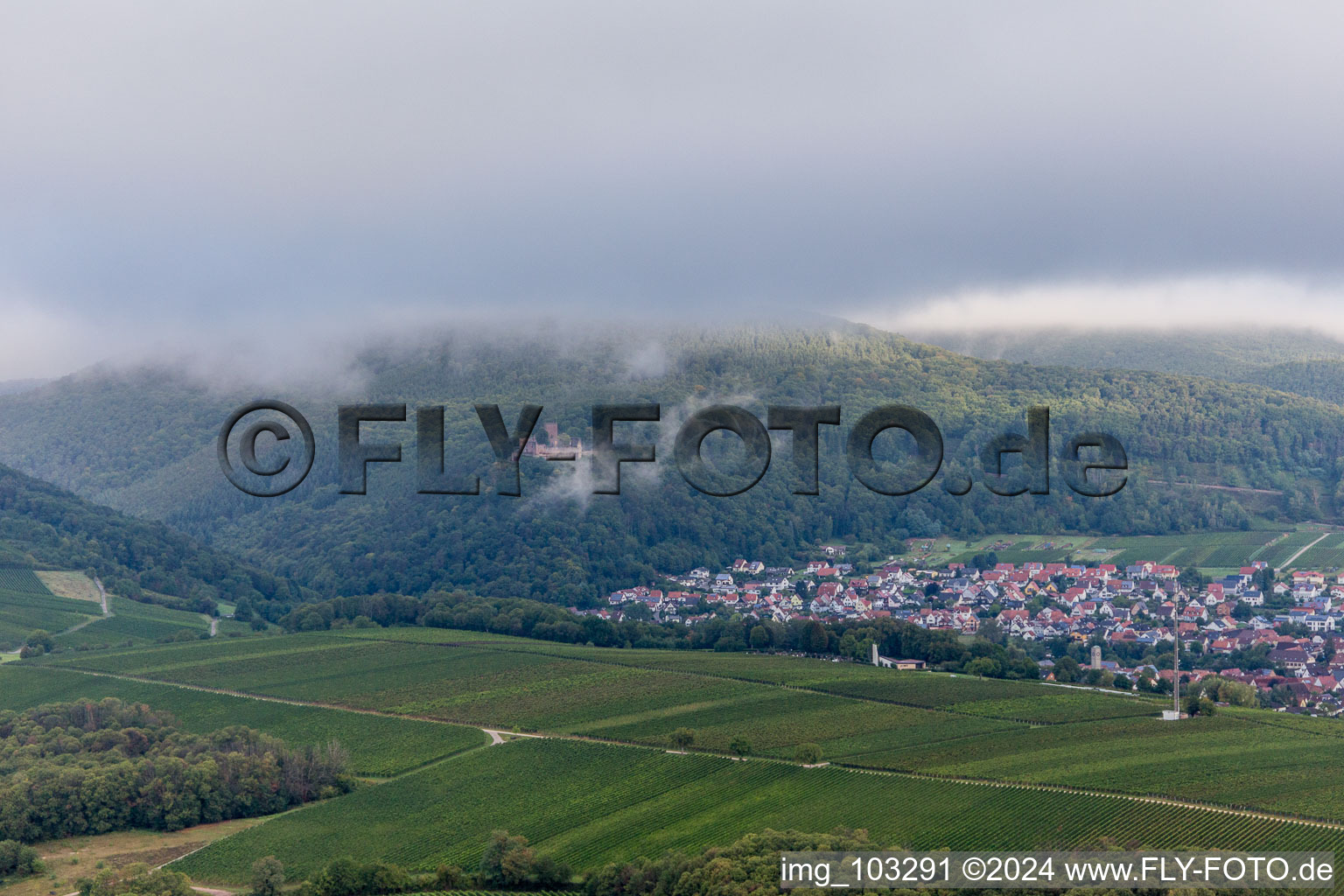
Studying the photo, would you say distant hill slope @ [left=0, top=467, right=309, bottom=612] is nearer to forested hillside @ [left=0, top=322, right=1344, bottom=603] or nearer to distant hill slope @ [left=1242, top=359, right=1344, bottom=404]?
forested hillside @ [left=0, top=322, right=1344, bottom=603]

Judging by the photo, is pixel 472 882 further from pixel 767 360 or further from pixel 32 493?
pixel 767 360

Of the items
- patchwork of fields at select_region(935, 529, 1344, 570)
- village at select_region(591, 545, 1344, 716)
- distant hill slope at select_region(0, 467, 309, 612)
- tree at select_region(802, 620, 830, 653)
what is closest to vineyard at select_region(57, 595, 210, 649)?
distant hill slope at select_region(0, 467, 309, 612)

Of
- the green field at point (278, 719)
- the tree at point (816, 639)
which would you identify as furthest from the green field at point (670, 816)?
the tree at point (816, 639)

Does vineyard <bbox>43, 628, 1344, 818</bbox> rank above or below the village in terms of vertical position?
below

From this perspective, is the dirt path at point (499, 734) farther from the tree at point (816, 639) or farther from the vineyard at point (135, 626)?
the vineyard at point (135, 626)

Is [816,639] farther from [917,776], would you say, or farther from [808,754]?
[917,776]

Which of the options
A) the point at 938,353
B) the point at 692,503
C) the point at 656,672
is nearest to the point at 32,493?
the point at 692,503
